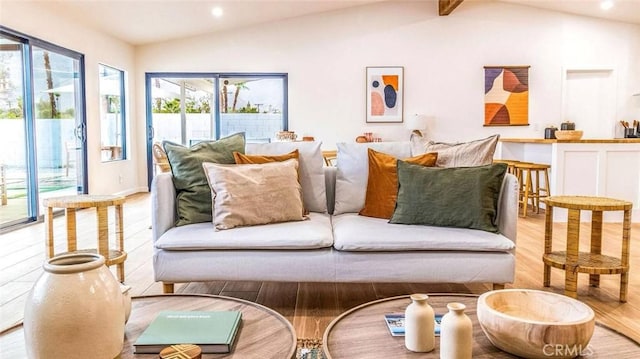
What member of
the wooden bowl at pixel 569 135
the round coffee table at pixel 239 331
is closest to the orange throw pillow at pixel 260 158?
the round coffee table at pixel 239 331

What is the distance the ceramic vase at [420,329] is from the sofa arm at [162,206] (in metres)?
1.69

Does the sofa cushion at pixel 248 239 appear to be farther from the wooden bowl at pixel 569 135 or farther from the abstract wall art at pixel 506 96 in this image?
the abstract wall art at pixel 506 96

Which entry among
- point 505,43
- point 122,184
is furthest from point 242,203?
point 505,43

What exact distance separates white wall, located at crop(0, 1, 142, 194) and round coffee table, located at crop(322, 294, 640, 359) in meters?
4.82

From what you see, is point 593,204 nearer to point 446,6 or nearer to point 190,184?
point 190,184

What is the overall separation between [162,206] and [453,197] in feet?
5.14

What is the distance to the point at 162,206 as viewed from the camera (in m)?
2.59

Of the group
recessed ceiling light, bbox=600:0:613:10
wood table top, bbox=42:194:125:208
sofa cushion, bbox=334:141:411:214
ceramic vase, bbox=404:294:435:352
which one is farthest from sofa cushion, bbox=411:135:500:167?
recessed ceiling light, bbox=600:0:613:10

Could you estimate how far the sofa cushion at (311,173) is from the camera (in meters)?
2.98

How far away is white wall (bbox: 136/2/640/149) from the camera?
25.5 ft

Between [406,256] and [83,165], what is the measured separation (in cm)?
522

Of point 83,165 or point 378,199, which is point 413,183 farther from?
point 83,165

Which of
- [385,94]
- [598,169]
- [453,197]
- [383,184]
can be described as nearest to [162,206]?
[383,184]

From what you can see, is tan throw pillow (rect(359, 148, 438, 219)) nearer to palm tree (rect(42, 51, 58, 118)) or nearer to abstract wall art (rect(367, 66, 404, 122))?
palm tree (rect(42, 51, 58, 118))
